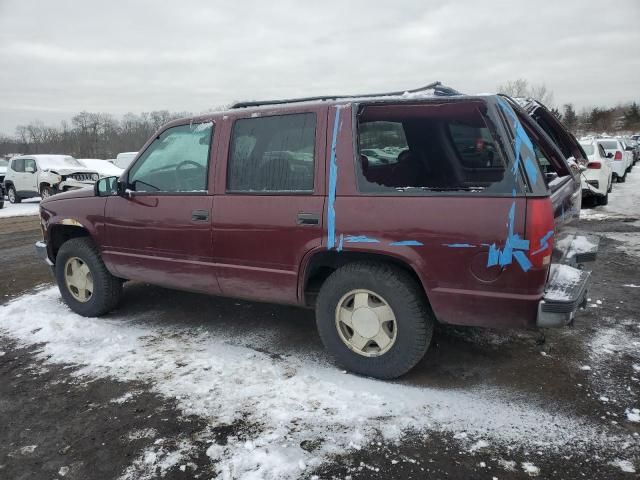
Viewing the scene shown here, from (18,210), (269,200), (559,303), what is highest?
(269,200)

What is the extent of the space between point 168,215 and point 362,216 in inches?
68.6

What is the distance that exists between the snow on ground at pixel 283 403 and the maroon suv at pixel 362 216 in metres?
0.33

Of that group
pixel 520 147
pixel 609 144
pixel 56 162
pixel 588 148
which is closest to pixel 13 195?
pixel 56 162

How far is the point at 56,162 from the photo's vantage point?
55.3 ft

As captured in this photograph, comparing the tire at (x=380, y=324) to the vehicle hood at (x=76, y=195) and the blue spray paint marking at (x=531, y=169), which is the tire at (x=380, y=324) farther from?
the vehicle hood at (x=76, y=195)

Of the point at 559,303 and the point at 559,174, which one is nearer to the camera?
the point at 559,303

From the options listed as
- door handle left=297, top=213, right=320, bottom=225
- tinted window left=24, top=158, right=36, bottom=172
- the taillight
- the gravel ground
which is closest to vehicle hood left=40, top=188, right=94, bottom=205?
the gravel ground

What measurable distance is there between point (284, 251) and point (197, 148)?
123 cm

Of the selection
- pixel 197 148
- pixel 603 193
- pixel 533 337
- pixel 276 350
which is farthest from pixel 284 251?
pixel 603 193

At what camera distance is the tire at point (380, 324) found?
10.1ft

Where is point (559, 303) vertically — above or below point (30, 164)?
below

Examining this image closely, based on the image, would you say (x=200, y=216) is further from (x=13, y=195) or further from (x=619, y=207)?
(x=13, y=195)

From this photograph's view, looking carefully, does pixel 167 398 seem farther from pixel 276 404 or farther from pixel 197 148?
pixel 197 148

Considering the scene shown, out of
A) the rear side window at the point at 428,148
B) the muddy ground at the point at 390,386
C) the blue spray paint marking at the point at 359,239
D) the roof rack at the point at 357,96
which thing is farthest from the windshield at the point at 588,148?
the blue spray paint marking at the point at 359,239
